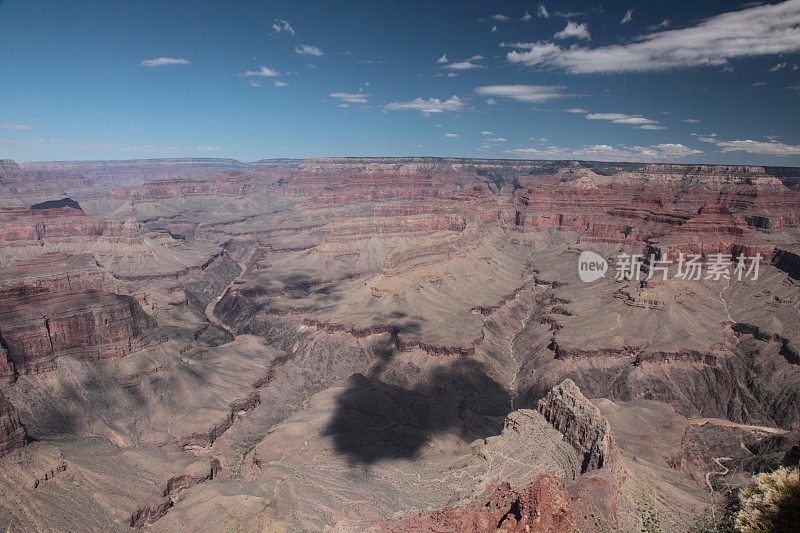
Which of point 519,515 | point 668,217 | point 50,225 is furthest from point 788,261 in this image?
point 50,225

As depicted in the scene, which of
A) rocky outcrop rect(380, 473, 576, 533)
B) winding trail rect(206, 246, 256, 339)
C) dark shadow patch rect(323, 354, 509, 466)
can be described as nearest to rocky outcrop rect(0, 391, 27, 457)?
dark shadow patch rect(323, 354, 509, 466)

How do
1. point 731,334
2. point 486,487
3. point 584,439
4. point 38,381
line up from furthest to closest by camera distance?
point 731,334 → point 38,381 → point 584,439 → point 486,487

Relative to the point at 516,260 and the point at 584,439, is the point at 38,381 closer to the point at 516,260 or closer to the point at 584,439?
the point at 584,439

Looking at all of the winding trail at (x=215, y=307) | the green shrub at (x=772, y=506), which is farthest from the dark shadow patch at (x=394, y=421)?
the winding trail at (x=215, y=307)

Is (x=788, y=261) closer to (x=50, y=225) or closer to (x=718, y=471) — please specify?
(x=718, y=471)

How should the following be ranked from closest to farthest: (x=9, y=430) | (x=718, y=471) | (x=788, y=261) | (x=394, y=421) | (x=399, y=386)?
1. (x=9, y=430)
2. (x=718, y=471)
3. (x=394, y=421)
4. (x=399, y=386)
5. (x=788, y=261)

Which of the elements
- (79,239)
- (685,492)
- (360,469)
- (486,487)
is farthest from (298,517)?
(79,239)

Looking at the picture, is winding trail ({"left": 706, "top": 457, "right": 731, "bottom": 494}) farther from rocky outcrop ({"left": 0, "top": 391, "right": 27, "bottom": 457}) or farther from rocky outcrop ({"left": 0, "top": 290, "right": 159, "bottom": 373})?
rocky outcrop ({"left": 0, "top": 290, "right": 159, "bottom": 373})

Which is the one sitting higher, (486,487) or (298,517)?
(486,487)
